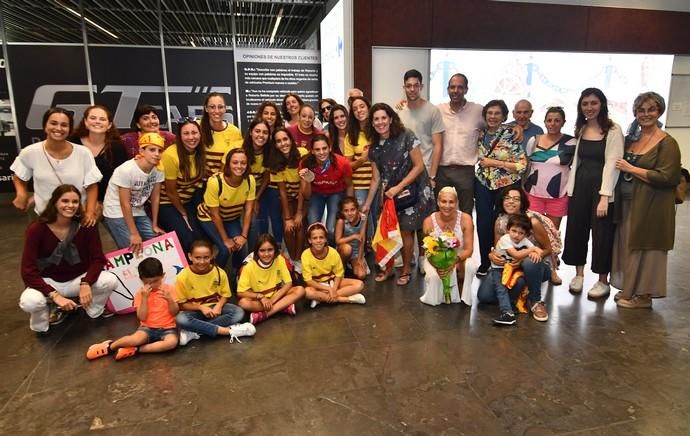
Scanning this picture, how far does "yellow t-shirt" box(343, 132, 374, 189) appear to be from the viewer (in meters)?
3.73

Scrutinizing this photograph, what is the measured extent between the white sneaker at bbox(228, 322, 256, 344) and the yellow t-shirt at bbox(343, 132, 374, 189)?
156cm

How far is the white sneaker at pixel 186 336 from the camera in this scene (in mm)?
2729

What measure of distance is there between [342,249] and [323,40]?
549cm

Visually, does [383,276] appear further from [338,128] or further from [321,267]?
[338,128]

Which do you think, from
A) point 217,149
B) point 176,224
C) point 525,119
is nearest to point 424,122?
point 525,119

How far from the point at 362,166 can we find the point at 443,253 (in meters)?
1.05

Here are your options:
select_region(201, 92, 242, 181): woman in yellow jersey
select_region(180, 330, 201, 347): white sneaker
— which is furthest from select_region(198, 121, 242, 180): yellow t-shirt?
select_region(180, 330, 201, 347): white sneaker

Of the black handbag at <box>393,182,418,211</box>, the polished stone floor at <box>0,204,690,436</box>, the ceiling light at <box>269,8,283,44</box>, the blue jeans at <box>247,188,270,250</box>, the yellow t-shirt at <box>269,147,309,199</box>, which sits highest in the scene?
the ceiling light at <box>269,8,283,44</box>

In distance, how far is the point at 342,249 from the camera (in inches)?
147

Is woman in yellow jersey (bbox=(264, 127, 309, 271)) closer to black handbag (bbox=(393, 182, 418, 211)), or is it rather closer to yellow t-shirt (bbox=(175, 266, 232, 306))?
black handbag (bbox=(393, 182, 418, 211))

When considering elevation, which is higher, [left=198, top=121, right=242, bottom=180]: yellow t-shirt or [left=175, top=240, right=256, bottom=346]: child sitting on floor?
[left=198, top=121, right=242, bottom=180]: yellow t-shirt

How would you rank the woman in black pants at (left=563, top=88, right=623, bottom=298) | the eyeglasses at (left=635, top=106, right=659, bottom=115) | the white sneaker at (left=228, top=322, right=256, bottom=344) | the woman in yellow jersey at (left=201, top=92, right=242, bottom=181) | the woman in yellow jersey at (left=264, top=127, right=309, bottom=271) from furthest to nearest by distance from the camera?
1. the woman in yellow jersey at (left=264, top=127, right=309, bottom=271)
2. the woman in yellow jersey at (left=201, top=92, right=242, bottom=181)
3. the woman in black pants at (left=563, top=88, right=623, bottom=298)
4. the eyeglasses at (left=635, top=106, right=659, bottom=115)
5. the white sneaker at (left=228, top=322, right=256, bottom=344)

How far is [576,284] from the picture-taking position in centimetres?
359

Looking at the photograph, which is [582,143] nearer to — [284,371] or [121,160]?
[284,371]
